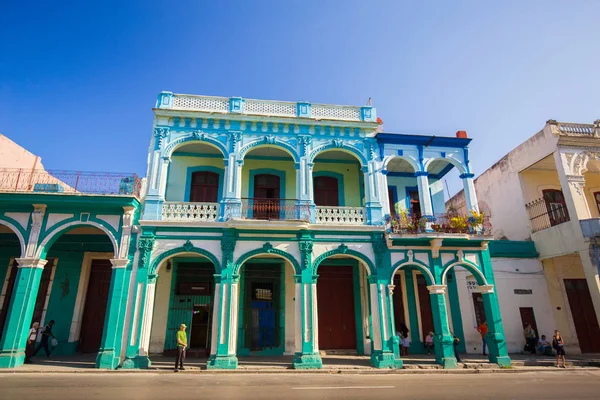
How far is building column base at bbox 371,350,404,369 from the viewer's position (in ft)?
36.9

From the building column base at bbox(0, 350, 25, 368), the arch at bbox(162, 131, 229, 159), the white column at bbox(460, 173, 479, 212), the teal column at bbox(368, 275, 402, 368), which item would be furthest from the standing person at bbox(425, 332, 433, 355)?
the building column base at bbox(0, 350, 25, 368)

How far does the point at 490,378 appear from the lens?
975 cm

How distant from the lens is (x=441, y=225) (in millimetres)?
13016

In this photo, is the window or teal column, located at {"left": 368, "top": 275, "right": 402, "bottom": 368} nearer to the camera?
teal column, located at {"left": 368, "top": 275, "right": 402, "bottom": 368}

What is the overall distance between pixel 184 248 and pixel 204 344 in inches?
164

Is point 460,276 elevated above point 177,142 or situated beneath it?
situated beneath

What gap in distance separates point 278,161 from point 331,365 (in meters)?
8.01

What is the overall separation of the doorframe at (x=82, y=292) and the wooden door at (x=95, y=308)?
13 cm

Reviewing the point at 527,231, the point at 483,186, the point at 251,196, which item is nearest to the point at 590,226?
the point at 527,231

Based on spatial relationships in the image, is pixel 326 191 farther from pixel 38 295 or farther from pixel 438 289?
pixel 38 295

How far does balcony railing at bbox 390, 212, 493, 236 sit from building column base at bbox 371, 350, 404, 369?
4.11 metres

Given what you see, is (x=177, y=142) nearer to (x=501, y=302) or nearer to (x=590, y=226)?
(x=501, y=302)

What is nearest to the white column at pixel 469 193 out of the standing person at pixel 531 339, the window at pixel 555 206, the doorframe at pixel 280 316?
the window at pixel 555 206

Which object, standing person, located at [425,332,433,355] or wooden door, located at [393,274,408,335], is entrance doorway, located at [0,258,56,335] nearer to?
wooden door, located at [393,274,408,335]
